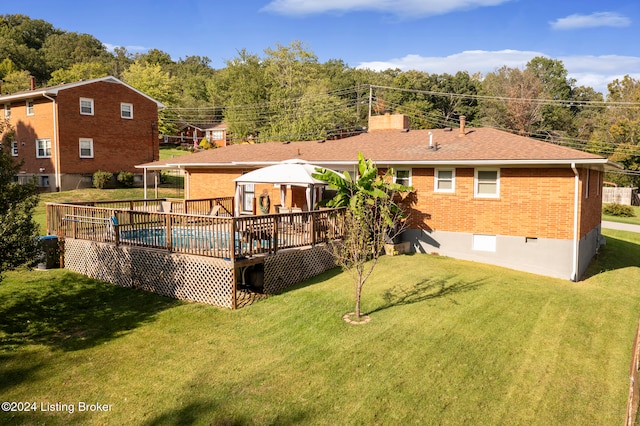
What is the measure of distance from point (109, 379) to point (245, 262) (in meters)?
4.02

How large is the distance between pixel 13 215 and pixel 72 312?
9.30ft

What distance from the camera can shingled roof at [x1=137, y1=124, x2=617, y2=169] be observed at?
526 inches

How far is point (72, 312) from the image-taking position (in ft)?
33.8

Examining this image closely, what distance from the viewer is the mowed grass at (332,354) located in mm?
6281

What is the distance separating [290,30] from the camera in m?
55.6

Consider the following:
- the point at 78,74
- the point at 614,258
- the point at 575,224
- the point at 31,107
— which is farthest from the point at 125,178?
the point at 78,74

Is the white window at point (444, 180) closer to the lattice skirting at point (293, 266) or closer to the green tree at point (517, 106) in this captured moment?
the lattice skirting at point (293, 266)

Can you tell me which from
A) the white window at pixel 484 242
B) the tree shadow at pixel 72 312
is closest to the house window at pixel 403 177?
the white window at pixel 484 242

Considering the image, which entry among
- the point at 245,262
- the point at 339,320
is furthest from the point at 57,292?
the point at 339,320

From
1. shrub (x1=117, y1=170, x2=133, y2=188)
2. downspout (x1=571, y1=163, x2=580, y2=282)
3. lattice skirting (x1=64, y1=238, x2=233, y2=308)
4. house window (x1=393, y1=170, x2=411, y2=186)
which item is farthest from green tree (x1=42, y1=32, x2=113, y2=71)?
downspout (x1=571, y1=163, x2=580, y2=282)

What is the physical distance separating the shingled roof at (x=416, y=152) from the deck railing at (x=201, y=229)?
3853 mm

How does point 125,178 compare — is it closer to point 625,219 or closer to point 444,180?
point 444,180

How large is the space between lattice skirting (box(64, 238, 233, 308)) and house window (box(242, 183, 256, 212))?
751cm

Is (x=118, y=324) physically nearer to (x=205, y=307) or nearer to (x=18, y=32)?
(x=205, y=307)
